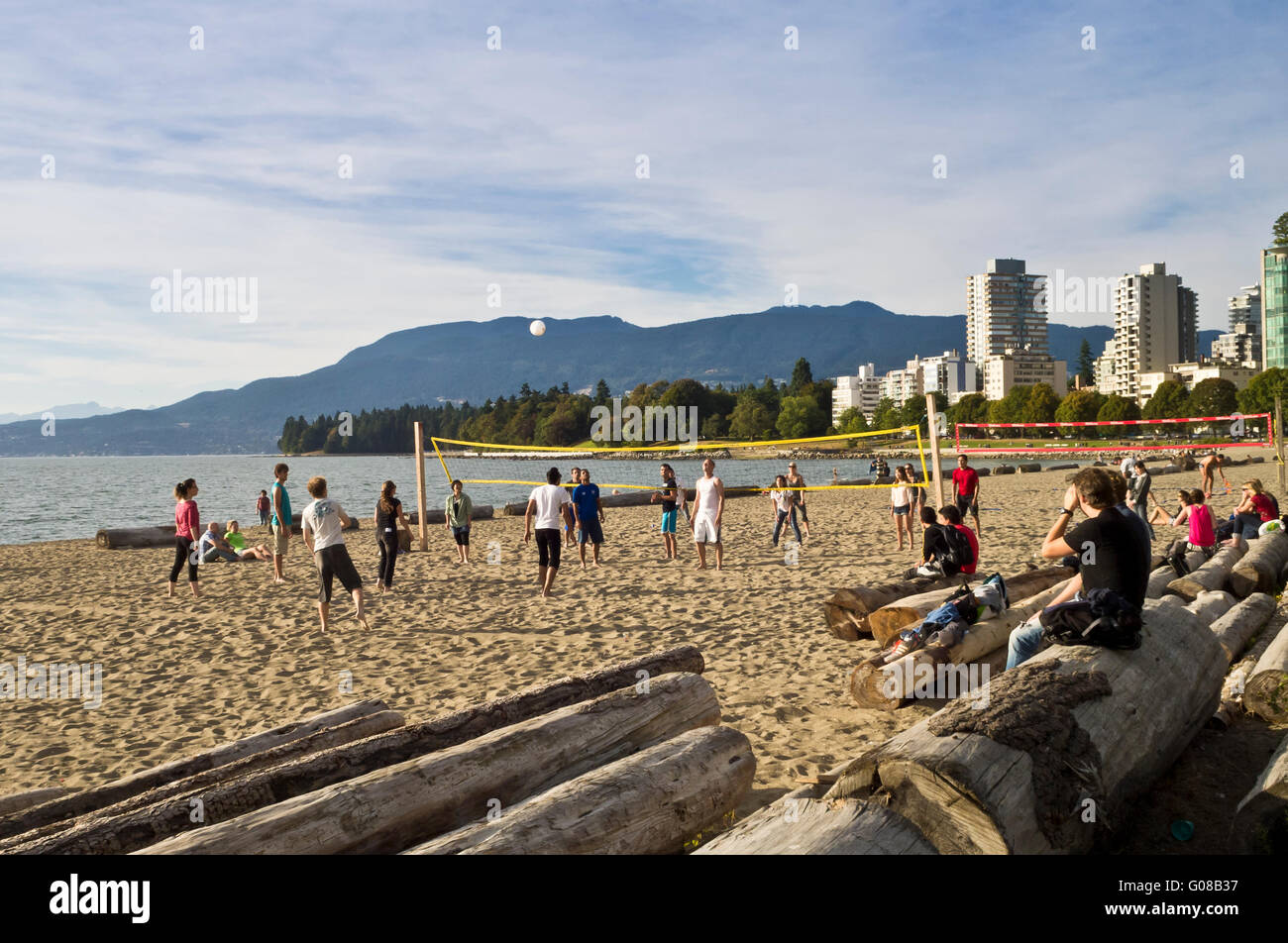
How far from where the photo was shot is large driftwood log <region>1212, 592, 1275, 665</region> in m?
6.26

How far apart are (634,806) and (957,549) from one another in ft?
17.1

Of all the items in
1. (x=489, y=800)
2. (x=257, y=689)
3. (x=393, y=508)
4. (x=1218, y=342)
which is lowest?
(x=257, y=689)

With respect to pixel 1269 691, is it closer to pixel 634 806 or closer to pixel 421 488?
pixel 634 806

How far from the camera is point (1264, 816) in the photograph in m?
3.13

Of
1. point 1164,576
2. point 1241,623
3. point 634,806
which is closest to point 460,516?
point 1164,576

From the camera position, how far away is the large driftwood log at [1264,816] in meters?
3.07

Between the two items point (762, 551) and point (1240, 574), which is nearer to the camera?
point (1240, 574)

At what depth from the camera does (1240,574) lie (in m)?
8.41

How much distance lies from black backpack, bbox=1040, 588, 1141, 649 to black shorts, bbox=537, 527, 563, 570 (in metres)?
7.03

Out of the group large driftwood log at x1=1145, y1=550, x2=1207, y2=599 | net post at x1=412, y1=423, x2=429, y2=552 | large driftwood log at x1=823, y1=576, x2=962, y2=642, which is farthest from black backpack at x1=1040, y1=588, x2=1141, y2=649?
net post at x1=412, y1=423, x2=429, y2=552
